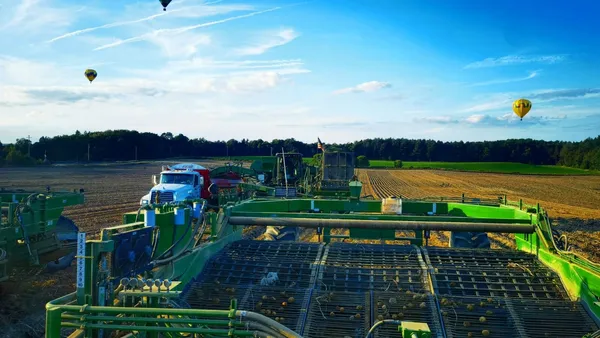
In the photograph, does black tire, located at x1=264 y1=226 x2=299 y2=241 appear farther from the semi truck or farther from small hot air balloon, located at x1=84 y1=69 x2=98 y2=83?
small hot air balloon, located at x1=84 y1=69 x2=98 y2=83

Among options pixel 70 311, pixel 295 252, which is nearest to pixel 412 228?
pixel 295 252

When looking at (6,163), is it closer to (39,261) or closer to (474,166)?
(39,261)

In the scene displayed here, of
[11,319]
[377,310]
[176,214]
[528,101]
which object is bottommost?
[11,319]

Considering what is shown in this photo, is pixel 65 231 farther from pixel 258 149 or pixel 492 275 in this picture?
pixel 258 149

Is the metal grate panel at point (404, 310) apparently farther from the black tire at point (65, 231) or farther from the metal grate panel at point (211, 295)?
the black tire at point (65, 231)

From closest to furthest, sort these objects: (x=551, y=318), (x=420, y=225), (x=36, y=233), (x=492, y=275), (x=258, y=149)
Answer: (x=551, y=318) < (x=492, y=275) < (x=420, y=225) < (x=36, y=233) < (x=258, y=149)

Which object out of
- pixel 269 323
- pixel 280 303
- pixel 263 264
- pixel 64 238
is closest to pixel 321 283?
pixel 280 303
